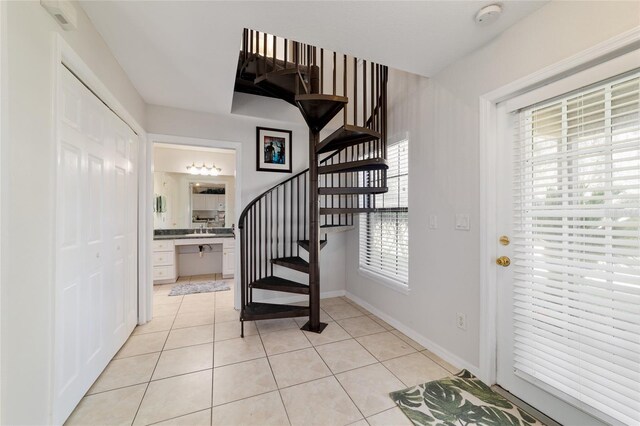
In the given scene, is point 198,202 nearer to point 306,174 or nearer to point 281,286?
point 306,174

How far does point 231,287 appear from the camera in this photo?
4180mm

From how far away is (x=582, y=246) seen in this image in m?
1.35

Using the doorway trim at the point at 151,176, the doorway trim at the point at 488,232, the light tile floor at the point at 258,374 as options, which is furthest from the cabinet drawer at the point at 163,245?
the doorway trim at the point at 488,232

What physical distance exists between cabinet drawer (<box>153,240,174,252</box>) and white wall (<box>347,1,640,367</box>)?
3746mm

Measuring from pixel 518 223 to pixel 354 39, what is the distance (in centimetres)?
169

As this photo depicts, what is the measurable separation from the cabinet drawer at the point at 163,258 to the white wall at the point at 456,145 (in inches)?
147

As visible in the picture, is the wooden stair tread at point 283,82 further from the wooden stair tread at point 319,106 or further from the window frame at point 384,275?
the window frame at point 384,275

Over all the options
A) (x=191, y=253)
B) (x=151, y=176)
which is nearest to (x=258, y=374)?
(x=151, y=176)

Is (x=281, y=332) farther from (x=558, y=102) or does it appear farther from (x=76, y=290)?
(x=558, y=102)

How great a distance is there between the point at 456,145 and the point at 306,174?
195 cm

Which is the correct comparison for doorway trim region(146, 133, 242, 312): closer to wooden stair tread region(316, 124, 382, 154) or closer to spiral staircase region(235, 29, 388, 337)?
spiral staircase region(235, 29, 388, 337)

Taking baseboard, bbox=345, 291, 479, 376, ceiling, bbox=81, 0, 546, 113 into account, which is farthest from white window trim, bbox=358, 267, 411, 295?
ceiling, bbox=81, 0, 546, 113

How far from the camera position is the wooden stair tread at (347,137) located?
6.98 ft

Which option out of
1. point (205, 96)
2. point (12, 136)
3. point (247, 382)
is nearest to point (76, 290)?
point (12, 136)
